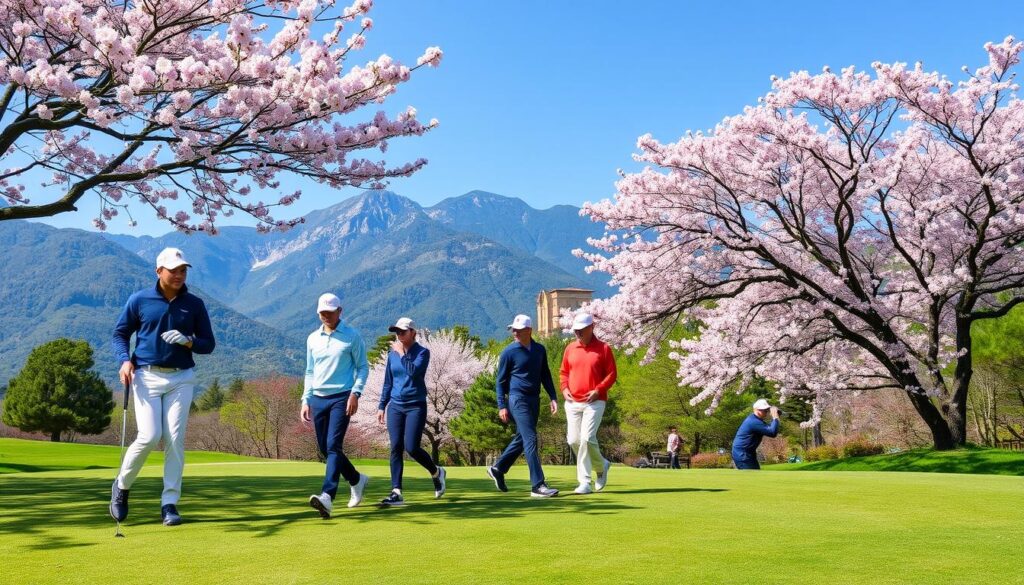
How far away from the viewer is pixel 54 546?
5.99 meters

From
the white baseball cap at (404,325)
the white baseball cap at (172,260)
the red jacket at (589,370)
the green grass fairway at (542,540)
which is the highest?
the white baseball cap at (172,260)

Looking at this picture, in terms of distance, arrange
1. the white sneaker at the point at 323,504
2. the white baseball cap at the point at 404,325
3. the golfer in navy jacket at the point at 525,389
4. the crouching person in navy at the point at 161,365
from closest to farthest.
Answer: the crouching person in navy at the point at 161,365 → the white sneaker at the point at 323,504 → the white baseball cap at the point at 404,325 → the golfer in navy jacket at the point at 525,389

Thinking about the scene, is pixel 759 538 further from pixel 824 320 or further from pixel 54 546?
pixel 824 320

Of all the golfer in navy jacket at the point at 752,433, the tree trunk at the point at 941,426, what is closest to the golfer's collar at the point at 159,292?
the golfer in navy jacket at the point at 752,433

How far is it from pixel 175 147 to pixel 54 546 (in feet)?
22.9

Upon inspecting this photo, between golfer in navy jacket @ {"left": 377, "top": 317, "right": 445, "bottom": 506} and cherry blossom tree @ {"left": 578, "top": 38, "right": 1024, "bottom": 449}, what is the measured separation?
45.0ft

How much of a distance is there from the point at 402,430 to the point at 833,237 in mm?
17407

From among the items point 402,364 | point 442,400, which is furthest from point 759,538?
point 442,400

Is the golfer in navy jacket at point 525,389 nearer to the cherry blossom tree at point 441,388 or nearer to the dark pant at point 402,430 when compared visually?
the dark pant at point 402,430

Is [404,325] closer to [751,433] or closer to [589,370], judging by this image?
[589,370]

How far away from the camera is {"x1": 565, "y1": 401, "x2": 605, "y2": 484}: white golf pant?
9.66 metres

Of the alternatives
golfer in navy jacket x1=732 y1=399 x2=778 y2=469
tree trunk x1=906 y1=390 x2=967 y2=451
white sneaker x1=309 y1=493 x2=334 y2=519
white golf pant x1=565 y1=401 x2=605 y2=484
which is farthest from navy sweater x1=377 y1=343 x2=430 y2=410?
tree trunk x1=906 y1=390 x2=967 y2=451

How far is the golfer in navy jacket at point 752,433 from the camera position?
1493 centimetres

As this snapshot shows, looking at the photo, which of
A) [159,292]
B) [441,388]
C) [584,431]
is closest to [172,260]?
[159,292]
